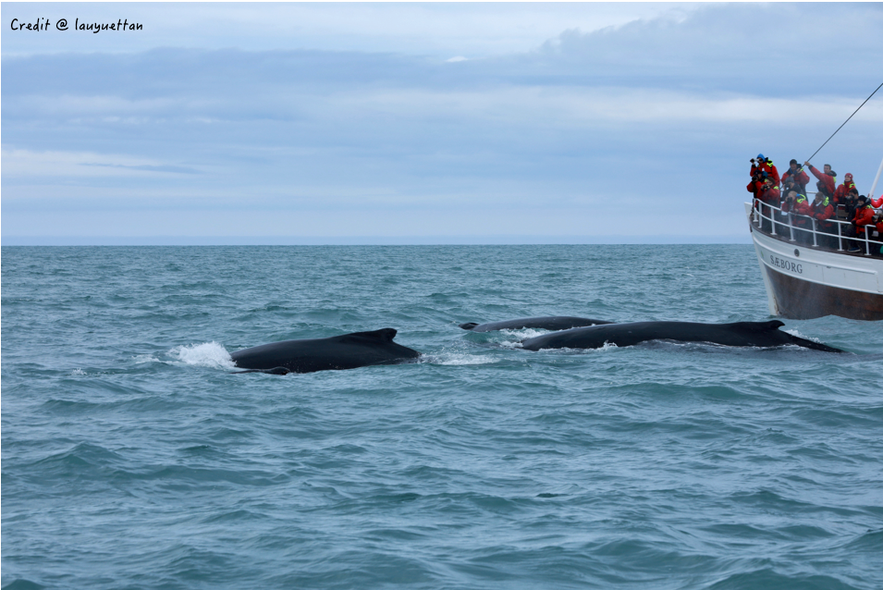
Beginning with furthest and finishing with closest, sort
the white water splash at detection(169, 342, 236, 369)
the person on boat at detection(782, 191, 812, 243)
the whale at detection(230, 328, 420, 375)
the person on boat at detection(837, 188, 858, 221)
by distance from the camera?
the person on boat at detection(782, 191, 812, 243) < the person on boat at detection(837, 188, 858, 221) < the white water splash at detection(169, 342, 236, 369) < the whale at detection(230, 328, 420, 375)

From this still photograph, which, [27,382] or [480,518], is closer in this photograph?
[480,518]

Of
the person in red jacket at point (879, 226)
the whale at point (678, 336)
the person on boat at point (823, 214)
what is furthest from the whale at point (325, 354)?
the person on boat at point (823, 214)

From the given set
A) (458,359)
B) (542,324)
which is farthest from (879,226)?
(458,359)

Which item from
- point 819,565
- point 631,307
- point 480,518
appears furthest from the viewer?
point 631,307

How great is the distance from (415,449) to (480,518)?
261 centimetres

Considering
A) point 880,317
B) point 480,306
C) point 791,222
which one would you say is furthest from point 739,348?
point 480,306

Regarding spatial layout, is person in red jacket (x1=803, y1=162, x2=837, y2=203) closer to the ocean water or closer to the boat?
the boat

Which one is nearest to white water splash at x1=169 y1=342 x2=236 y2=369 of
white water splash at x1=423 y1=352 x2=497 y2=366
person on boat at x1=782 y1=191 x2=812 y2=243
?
white water splash at x1=423 y1=352 x2=497 y2=366

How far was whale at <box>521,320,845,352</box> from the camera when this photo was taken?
1753 centimetres

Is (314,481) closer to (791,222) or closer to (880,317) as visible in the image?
(880,317)

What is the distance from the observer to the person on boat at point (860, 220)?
76.1 feet

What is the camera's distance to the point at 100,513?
322 inches

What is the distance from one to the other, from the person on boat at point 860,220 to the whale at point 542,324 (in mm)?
8212

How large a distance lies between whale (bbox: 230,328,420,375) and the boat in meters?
13.2
